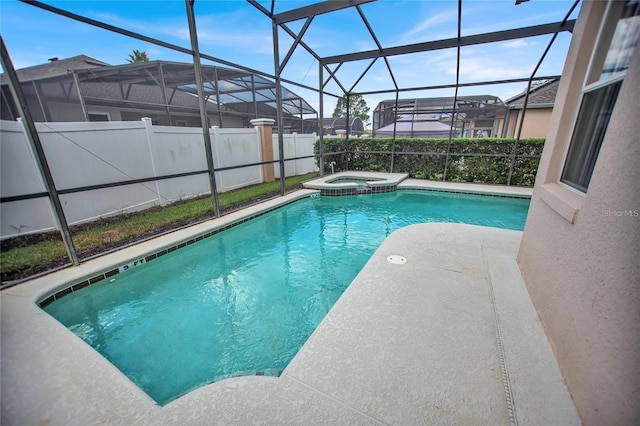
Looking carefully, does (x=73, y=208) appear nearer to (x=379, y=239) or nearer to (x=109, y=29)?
(x=109, y=29)

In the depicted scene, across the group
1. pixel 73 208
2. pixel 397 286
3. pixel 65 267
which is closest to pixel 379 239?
pixel 397 286

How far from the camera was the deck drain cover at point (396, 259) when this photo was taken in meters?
3.15

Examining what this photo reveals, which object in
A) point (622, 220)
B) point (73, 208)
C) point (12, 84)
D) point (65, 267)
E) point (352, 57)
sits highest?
point (352, 57)

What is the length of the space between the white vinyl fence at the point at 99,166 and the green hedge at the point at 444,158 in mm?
5127

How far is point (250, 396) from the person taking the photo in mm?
1507

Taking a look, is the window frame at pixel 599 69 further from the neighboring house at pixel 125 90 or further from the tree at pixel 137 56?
the tree at pixel 137 56

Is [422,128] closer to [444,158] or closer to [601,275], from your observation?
[444,158]

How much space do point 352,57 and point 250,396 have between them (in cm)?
857

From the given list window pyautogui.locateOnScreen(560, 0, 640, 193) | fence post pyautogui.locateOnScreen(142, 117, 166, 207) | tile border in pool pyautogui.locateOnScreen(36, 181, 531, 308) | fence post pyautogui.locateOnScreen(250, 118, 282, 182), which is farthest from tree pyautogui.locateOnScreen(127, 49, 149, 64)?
window pyautogui.locateOnScreen(560, 0, 640, 193)

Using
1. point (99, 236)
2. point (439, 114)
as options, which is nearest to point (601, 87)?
point (99, 236)

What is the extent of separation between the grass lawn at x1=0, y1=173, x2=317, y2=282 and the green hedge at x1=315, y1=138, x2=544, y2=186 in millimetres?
5602

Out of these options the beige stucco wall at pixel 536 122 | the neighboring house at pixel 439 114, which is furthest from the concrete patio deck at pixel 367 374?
the beige stucco wall at pixel 536 122

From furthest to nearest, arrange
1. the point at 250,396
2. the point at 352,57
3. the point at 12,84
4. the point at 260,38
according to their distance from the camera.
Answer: the point at 352,57
the point at 260,38
the point at 12,84
the point at 250,396

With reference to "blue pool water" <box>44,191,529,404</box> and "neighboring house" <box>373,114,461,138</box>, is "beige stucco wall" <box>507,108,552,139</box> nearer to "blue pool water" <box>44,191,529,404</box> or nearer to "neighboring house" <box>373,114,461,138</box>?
"neighboring house" <box>373,114,461,138</box>
